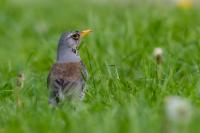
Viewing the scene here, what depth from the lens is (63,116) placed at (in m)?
4.92

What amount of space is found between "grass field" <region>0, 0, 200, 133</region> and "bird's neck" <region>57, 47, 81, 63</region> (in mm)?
180

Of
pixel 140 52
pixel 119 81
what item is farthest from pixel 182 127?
pixel 140 52

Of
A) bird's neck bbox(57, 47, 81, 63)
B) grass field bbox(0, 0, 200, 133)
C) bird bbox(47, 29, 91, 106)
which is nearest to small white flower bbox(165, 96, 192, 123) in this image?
grass field bbox(0, 0, 200, 133)

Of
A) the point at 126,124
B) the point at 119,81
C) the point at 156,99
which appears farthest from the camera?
the point at 119,81

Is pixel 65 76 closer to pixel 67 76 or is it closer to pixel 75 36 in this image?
pixel 67 76

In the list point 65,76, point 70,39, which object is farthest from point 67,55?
point 65,76

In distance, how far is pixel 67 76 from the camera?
573 cm

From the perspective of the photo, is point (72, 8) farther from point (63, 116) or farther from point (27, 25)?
point (63, 116)

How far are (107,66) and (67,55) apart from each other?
33 centimetres

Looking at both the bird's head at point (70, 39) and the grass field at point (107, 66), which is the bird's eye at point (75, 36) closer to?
the bird's head at point (70, 39)

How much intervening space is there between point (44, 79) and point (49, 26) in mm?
4104

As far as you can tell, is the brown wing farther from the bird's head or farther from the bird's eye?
the bird's eye

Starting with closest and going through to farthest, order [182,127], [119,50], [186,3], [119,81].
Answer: [182,127], [119,81], [119,50], [186,3]

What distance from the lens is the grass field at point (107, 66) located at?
4789 millimetres
